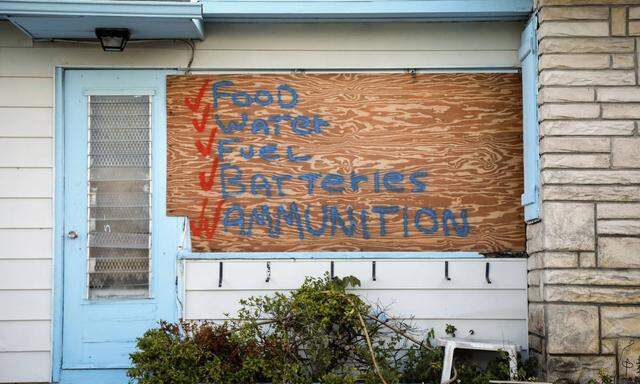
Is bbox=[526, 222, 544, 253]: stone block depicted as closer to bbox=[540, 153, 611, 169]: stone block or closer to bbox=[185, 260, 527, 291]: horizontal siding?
bbox=[185, 260, 527, 291]: horizontal siding

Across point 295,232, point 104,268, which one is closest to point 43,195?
point 104,268

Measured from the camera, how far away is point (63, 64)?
6.62m

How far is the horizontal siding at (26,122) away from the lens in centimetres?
655

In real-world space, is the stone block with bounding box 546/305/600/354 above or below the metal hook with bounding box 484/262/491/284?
below

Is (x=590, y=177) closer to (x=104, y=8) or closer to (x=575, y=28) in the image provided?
(x=575, y=28)

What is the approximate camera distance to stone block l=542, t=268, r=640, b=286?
591cm

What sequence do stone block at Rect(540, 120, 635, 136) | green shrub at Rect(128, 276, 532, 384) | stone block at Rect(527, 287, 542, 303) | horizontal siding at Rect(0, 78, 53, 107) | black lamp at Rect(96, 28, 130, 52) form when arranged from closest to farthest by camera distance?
green shrub at Rect(128, 276, 532, 384) → stone block at Rect(540, 120, 635, 136) → stone block at Rect(527, 287, 542, 303) → black lamp at Rect(96, 28, 130, 52) → horizontal siding at Rect(0, 78, 53, 107)

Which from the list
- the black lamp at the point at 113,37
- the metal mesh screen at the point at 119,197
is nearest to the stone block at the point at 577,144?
the metal mesh screen at the point at 119,197

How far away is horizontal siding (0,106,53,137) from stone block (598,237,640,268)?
4253 millimetres

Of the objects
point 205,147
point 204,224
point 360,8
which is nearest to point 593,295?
point 360,8

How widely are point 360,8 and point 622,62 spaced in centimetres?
196

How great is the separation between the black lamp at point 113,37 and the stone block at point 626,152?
3.72 m

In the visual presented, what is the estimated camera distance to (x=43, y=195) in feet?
21.4

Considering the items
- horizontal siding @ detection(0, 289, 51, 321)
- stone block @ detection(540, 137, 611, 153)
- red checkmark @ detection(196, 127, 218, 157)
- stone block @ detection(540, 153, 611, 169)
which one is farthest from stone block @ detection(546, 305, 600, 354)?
horizontal siding @ detection(0, 289, 51, 321)
